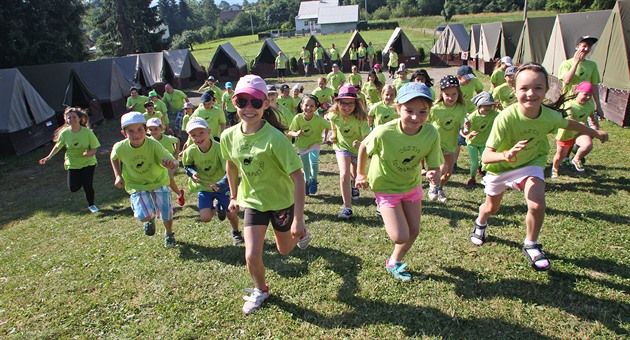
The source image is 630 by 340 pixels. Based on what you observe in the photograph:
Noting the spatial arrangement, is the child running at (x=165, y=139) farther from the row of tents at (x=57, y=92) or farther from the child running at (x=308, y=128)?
the row of tents at (x=57, y=92)

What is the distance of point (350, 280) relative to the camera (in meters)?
4.37

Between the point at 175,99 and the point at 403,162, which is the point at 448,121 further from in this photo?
the point at 175,99

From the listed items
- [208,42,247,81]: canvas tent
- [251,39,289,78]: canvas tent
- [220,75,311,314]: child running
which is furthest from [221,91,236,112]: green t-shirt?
[251,39,289,78]: canvas tent

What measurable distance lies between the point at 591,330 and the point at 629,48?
32.9ft

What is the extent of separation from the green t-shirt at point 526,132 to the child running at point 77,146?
22.8 feet

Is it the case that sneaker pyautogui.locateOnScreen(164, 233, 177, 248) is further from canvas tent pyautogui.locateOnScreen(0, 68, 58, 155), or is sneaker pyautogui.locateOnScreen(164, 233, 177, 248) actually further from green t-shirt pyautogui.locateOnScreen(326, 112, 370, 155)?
canvas tent pyautogui.locateOnScreen(0, 68, 58, 155)

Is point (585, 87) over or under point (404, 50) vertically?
under

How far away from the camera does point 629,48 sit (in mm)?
10102

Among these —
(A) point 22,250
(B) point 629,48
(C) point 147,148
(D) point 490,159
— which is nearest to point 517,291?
(D) point 490,159

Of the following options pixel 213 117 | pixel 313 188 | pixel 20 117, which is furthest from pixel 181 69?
pixel 313 188

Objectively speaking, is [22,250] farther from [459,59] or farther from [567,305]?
[459,59]

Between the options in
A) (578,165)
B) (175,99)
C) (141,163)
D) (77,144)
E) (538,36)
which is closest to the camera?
(141,163)

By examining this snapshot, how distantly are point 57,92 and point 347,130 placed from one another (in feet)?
53.6

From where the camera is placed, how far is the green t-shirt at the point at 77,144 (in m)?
7.32
